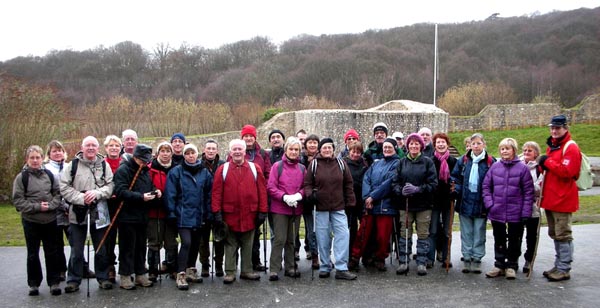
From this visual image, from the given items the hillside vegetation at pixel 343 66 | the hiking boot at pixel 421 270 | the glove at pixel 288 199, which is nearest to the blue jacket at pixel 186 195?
the glove at pixel 288 199

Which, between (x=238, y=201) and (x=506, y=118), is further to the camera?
(x=506, y=118)

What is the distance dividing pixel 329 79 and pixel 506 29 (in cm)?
2510

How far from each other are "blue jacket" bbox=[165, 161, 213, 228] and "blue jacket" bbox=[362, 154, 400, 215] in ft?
6.45

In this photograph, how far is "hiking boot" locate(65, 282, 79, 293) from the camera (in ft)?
18.4

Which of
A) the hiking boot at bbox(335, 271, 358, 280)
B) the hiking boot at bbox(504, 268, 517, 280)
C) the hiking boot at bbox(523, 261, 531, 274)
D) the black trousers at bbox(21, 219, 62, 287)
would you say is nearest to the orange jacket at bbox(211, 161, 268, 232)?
the hiking boot at bbox(335, 271, 358, 280)

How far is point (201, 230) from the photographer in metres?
6.21

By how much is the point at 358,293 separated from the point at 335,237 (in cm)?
84

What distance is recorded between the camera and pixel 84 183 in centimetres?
562

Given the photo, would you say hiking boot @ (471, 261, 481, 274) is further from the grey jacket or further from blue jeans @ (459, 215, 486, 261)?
the grey jacket

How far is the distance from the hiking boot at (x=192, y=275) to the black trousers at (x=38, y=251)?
1322 millimetres

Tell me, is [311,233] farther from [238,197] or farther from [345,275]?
[238,197]

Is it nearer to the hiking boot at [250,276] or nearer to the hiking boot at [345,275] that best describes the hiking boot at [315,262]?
the hiking boot at [345,275]

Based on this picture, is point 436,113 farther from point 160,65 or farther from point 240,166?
point 160,65

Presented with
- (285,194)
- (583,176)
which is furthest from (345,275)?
(583,176)
